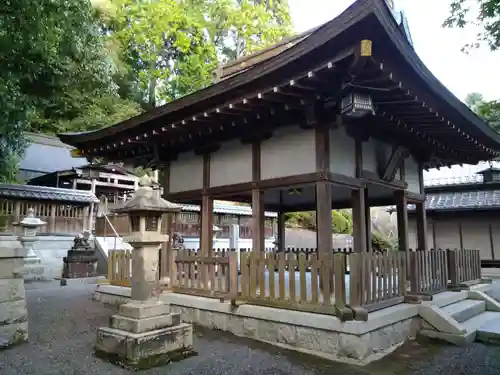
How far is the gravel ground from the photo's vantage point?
422cm

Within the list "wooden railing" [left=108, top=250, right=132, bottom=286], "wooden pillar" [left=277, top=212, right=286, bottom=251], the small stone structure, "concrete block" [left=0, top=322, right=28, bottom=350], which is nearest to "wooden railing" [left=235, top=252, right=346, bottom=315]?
"concrete block" [left=0, top=322, right=28, bottom=350]

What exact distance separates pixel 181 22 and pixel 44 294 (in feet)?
62.9

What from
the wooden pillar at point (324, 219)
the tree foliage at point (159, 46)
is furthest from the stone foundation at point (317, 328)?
the tree foliage at point (159, 46)

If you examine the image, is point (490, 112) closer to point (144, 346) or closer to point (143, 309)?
point (143, 309)

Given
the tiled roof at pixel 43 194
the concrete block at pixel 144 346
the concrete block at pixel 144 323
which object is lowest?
the concrete block at pixel 144 346

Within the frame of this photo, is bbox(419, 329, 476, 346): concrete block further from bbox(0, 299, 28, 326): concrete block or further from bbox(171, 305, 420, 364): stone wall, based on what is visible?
bbox(0, 299, 28, 326): concrete block

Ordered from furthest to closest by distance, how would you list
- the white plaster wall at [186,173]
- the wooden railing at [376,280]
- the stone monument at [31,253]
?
the stone monument at [31,253] → the white plaster wall at [186,173] → the wooden railing at [376,280]

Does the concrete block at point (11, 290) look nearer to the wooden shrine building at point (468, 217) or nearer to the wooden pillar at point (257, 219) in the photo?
the wooden pillar at point (257, 219)

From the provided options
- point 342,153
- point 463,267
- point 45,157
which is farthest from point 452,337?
point 45,157

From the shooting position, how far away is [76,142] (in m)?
8.16

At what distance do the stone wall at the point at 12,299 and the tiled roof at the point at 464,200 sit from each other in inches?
536

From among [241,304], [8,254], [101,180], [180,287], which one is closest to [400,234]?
[241,304]

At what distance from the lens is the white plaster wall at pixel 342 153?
571 centimetres

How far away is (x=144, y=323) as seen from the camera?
15.0ft
